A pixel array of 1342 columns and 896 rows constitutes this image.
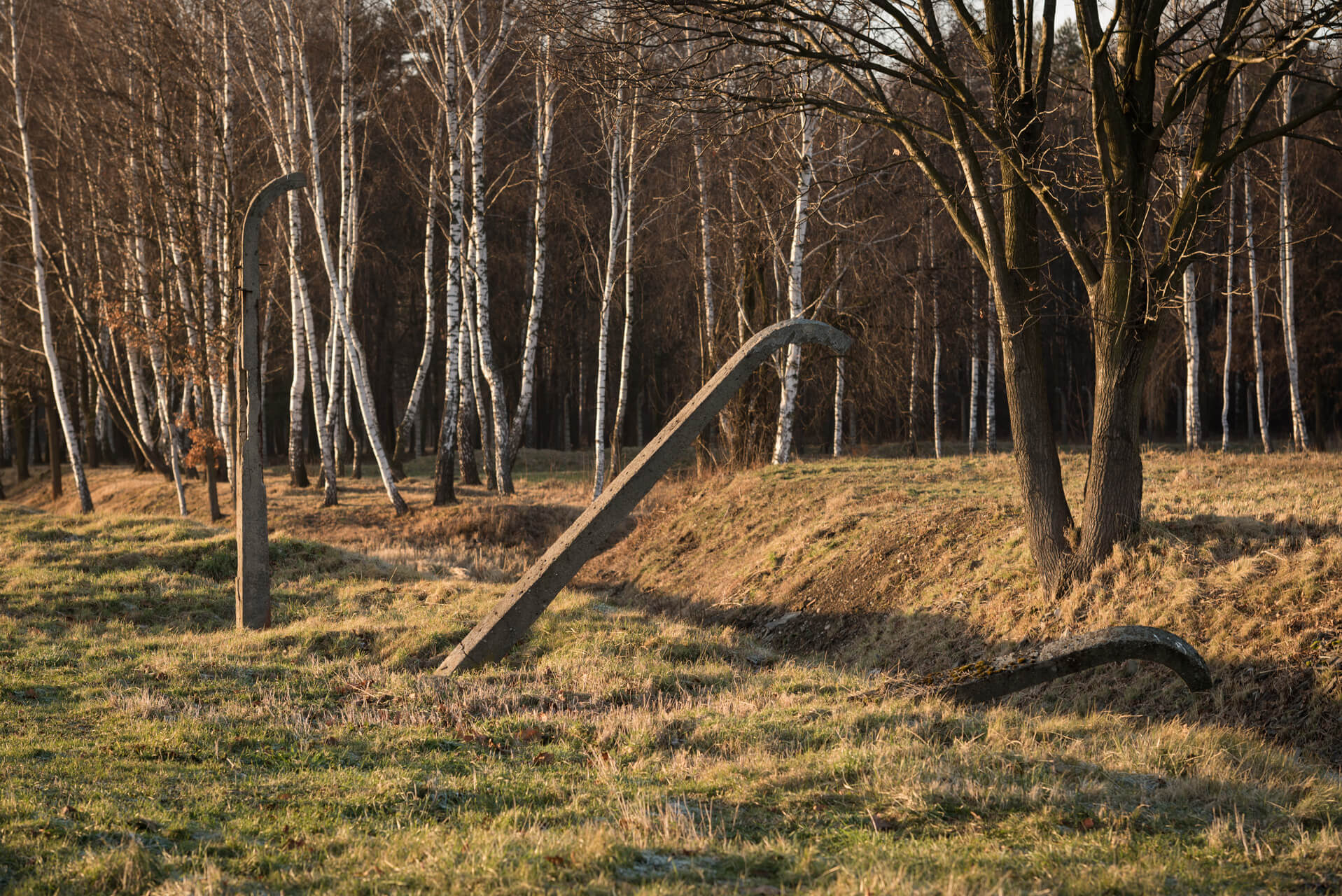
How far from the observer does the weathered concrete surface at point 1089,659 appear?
6.88 meters

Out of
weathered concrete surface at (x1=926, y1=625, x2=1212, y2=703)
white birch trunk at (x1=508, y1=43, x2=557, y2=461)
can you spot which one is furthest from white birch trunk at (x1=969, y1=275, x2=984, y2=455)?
weathered concrete surface at (x1=926, y1=625, x2=1212, y2=703)

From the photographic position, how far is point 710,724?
684cm

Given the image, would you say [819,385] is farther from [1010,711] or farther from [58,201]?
[1010,711]

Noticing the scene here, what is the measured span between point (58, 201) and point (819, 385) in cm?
2264

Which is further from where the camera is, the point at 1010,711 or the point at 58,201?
the point at 58,201

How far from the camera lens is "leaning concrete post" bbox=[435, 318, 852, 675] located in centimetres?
865

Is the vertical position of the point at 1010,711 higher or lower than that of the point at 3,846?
lower

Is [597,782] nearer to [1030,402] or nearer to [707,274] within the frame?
[1030,402]

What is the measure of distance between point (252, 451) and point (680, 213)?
18.1 m

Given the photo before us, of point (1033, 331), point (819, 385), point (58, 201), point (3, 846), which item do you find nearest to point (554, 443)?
point (819, 385)

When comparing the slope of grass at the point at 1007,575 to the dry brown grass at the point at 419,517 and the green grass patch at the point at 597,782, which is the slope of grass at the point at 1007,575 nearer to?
the green grass patch at the point at 597,782

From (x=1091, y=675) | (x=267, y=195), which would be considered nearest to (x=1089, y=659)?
(x=1091, y=675)

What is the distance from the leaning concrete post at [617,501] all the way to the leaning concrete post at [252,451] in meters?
3.38

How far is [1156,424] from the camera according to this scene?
36.0 metres
